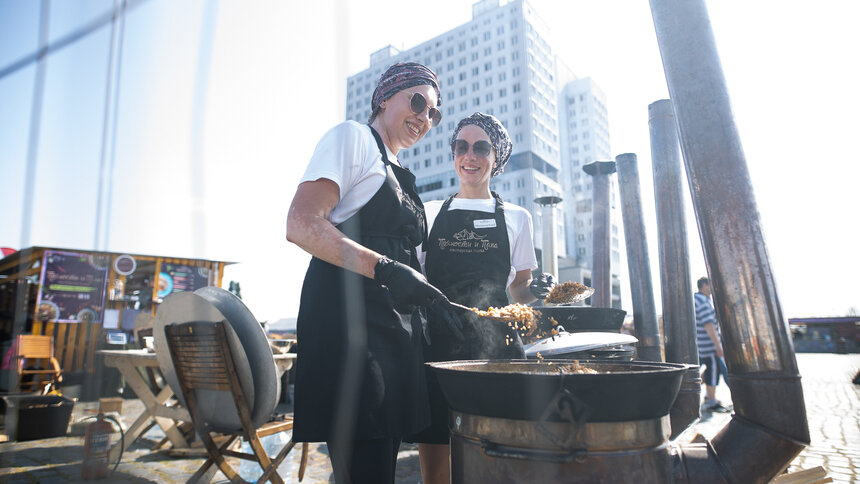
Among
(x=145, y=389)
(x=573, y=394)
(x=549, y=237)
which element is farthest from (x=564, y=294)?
(x=549, y=237)

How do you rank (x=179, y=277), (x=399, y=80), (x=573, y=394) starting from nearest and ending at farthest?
(x=573, y=394) → (x=399, y=80) → (x=179, y=277)

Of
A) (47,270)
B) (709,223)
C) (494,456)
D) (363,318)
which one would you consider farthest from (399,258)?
(47,270)

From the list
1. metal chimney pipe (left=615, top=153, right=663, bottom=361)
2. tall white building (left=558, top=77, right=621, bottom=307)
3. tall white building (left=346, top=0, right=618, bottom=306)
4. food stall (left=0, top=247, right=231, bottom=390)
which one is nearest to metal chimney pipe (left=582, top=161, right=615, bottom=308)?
metal chimney pipe (left=615, top=153, right=663, bottom=361)

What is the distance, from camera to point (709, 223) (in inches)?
72.0

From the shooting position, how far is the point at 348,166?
1603 millimetres

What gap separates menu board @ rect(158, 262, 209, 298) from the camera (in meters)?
12.1

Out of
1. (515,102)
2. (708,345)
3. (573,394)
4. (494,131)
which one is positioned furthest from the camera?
(515,102)

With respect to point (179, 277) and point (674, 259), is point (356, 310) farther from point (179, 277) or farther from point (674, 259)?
point (179, 277)

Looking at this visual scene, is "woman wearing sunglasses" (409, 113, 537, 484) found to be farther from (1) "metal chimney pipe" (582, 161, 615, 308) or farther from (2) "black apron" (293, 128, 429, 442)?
(1) "metal chimney pipe" (582, 161, 615, 308)

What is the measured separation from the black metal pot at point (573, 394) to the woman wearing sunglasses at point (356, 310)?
27cm

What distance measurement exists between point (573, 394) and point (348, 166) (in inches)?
42.9

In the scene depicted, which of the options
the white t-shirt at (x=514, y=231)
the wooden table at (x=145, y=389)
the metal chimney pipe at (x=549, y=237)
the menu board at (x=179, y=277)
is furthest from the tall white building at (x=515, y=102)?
the white t-shirt at (x=514, y=231)

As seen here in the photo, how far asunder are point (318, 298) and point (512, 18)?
65.2m

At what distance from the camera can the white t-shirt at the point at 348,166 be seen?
5.10 feet
